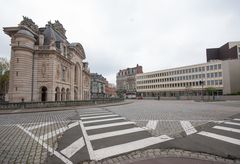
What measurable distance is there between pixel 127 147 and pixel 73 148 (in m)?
1.77

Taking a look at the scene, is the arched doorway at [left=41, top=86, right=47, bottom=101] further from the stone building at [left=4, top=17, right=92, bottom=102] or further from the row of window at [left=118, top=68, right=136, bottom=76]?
the row of window at [left=118, top=68, right=136, bottom=76]

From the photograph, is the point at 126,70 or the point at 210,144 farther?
the point at 126,70

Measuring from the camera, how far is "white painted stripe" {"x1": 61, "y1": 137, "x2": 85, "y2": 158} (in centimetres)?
459

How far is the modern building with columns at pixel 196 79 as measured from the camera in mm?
59406

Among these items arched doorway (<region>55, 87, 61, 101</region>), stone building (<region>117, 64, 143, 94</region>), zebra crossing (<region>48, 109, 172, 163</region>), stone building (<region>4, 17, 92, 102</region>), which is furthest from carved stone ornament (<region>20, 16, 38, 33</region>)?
stone building (<region>117, 64, 143, 94</region>)

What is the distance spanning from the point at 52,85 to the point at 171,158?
1256 inches

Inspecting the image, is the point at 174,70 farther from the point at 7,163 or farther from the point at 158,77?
the point at 7,163

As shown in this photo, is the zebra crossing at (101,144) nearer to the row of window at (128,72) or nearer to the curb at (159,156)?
the curb at (159,156)

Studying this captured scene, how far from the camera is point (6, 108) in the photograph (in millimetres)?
18750

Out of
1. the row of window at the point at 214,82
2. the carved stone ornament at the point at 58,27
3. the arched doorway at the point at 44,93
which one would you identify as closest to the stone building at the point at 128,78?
the row of window at the point at 214,82

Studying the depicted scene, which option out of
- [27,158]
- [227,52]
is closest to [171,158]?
[27,158]

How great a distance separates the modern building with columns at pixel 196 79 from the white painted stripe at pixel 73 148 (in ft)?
158

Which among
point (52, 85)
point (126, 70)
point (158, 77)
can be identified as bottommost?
point (52, 85)

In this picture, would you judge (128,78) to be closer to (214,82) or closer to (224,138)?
(214,82)
